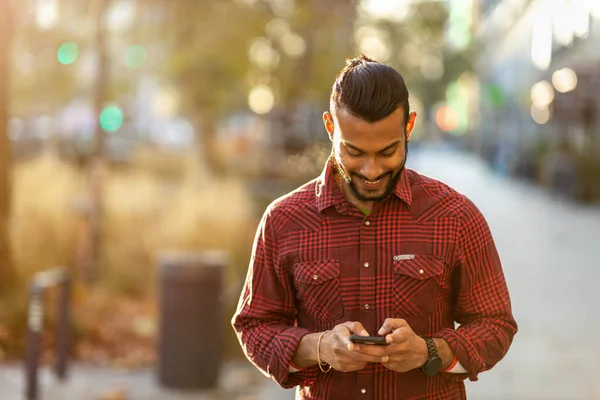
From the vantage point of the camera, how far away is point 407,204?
121 inches

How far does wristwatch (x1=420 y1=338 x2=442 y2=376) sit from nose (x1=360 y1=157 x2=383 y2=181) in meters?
0.45

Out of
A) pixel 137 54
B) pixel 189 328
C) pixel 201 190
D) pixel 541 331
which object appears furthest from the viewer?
pixel 137 54

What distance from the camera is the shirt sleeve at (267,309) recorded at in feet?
10.3

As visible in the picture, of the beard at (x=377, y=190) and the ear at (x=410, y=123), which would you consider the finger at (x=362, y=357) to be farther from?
the ear at (x=410, y=123)

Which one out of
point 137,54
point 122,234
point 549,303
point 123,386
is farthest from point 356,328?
point 137,54

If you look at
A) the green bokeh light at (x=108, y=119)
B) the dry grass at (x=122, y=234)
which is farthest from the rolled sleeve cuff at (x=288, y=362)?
the green bokeh light at (x=108, y=119)

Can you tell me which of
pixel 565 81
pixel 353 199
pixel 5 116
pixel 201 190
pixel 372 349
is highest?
pixel 353 199

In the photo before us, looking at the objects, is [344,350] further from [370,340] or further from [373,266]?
[373,266]

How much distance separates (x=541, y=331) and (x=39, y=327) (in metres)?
5.80

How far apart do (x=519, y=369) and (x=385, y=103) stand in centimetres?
736

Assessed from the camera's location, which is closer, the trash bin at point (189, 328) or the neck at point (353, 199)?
the neck at point (353, 199)

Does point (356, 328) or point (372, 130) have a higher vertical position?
point (372, 130)

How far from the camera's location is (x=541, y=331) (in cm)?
1193

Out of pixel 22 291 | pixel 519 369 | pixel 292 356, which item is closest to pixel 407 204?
pixel 292 356
